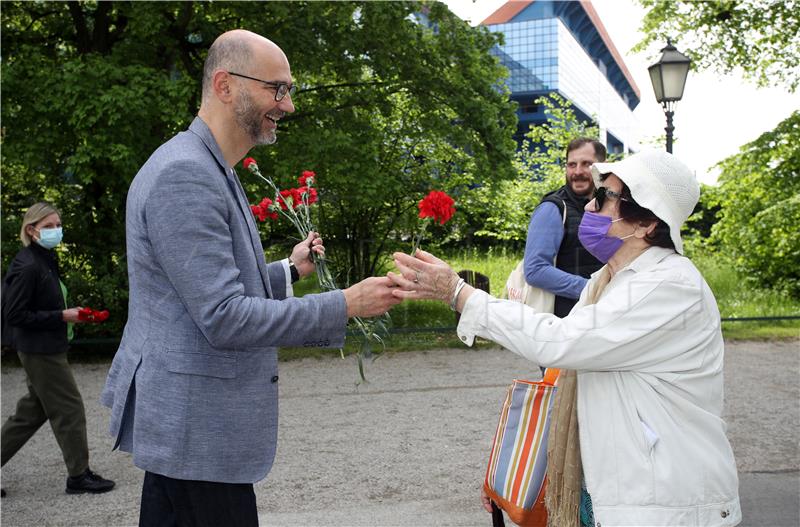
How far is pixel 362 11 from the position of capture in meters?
12.5

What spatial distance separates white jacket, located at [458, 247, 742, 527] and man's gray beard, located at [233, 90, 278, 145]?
3.54 ft

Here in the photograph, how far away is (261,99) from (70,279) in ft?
32.8

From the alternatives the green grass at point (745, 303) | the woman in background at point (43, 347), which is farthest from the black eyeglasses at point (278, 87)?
the green grass at point (745, 303)

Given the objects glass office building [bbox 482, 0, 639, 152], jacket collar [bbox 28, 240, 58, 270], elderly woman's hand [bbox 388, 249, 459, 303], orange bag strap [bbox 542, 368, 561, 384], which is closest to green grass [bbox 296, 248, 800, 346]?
jacket collar [bbox 28, 240, 58, 270]

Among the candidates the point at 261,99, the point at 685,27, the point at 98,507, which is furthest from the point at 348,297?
the point at 685,27

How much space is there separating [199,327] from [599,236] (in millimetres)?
1434

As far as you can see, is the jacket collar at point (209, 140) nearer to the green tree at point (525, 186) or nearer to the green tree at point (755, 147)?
the green tree at point (525, 186)

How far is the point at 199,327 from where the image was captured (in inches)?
91.9

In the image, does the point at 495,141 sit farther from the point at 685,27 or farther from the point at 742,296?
the point at 685,27

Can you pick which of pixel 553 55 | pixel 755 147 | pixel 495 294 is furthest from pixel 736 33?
pixel 553 55

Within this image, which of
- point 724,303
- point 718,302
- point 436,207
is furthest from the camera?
point 724,303

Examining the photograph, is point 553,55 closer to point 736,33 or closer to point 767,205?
point 736,33

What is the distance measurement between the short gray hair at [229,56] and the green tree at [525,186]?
1018cm

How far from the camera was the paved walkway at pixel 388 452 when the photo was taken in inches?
209
